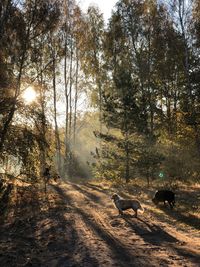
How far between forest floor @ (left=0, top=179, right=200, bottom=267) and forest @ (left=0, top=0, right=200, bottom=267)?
5 centimetres

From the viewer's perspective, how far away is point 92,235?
39.4ft

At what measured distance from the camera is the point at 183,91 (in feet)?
113

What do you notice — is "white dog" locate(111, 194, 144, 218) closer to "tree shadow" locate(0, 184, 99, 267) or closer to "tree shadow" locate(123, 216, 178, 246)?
"tree shadow" locate(123, 216, 178, 246)

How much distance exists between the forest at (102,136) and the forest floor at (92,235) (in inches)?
1.8

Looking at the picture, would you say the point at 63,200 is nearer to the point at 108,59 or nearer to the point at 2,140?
the point at 2,140

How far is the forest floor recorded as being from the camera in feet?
31.1

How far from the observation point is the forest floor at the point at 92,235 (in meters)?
9.48

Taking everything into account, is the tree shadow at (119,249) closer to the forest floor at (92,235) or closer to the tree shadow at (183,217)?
the forest floor at (92,235)

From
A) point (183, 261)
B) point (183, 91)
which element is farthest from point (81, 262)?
point (183, 91)

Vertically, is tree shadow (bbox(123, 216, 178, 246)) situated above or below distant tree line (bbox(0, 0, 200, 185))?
below

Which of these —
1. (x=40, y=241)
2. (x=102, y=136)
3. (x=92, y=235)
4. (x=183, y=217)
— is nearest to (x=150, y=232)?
(x=92, y=235)

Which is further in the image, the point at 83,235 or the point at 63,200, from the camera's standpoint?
the point at 63,200

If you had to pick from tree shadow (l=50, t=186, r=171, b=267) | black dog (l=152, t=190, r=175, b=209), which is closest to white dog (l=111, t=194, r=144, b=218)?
tree shadow (l=50, t=186, r=171, b=267)

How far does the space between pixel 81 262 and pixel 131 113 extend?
66.7 ft
